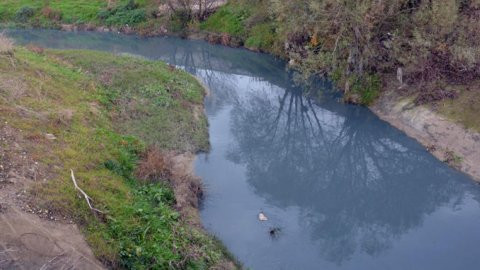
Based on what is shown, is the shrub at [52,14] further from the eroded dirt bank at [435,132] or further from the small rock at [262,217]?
the small rock at [262,217]

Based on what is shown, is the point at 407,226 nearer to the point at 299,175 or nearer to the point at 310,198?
the point at 310,198

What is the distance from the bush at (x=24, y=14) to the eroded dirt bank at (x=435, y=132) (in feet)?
125

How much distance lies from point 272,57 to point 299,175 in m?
19.1

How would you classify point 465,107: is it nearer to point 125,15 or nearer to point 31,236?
point 31,236

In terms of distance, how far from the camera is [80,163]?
16656 mm

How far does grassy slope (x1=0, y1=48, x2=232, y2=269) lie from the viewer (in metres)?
14.2

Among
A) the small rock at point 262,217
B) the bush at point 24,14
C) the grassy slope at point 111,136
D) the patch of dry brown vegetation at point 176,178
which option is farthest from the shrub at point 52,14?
the small rock at point 262,217

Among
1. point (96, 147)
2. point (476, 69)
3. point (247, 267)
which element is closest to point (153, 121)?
point (96, 147)

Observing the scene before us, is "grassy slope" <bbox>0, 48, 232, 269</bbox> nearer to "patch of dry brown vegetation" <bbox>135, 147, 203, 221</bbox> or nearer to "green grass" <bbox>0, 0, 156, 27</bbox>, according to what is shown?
"patch of dry brown vegetation" <bbox>135, 147, 203, 221</bbox>

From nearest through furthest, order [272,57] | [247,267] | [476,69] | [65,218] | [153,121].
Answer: [65,218] < [247,267] < [153,121] < [476,69] < [272,57]

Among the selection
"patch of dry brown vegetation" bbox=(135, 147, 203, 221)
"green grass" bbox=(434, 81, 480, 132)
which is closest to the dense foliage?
"green grass" bbox=(434, 81, 480, 132)

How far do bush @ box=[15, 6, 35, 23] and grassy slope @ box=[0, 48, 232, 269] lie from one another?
22969mm

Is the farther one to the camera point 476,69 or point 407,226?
point 476,69

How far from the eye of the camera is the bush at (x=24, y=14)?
51344mm
